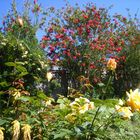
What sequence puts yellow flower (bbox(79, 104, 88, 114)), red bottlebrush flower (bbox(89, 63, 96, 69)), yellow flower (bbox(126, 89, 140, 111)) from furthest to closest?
red bottlebrush flower (bbox(89, 63, 96, 69))
yellow flower (bbox(79, 104, 88, 114))
yellow flower (bbox(126, 89, 140, 111))

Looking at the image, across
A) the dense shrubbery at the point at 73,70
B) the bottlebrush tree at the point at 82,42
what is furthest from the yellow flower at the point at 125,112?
the bottlebrush tree at the point at 82,42

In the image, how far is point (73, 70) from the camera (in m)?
15.1

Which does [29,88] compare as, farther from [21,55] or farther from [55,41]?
[55,41]

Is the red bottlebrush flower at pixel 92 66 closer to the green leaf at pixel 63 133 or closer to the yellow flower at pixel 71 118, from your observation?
the yellow flower at pixel 71 118

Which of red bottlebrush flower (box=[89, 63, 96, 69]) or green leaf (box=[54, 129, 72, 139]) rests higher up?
red bottlebrush flower (box=[89, 63, 96, 69])

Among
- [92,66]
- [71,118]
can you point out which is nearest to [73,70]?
[92,66]

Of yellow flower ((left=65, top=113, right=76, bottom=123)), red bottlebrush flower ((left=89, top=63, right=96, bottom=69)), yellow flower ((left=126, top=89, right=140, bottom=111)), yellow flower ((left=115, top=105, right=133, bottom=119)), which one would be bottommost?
yellow flower ((left=65, top=113, right=76, bottom=123))

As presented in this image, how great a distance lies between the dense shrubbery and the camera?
10.5 feet

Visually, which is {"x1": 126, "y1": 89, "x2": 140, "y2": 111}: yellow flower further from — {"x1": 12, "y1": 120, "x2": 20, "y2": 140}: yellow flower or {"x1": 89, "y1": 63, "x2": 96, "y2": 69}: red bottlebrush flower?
{"x1": 89, "y1": 63, "x2": 96, "y2": 69}: red bottlebrush flower

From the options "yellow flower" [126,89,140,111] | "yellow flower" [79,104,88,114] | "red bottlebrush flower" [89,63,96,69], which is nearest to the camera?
"yellow flower" [126,89,140,111]

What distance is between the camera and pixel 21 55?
755 cm

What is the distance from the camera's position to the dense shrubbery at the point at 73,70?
3213 millimetres

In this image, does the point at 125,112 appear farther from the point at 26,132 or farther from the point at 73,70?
the point at 73,70

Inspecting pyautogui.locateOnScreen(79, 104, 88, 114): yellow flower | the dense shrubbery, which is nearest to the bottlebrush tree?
the dense shrubbery
